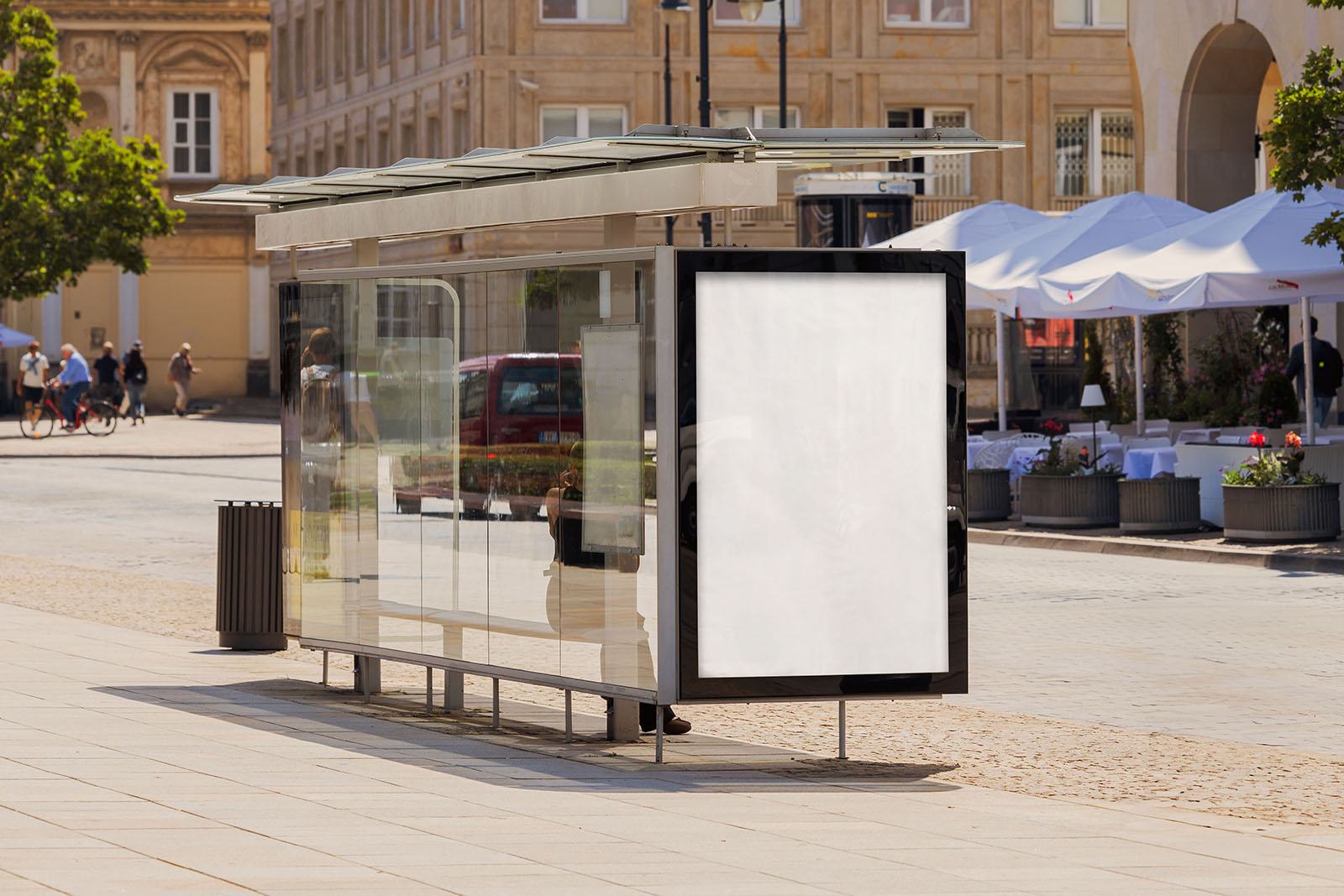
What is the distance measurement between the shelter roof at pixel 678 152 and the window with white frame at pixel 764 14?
43658 mm

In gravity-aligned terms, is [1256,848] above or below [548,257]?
below

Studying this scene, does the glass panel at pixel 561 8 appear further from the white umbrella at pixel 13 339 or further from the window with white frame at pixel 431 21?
the white umbrella at pixel 13 339

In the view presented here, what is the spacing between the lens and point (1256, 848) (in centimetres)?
756

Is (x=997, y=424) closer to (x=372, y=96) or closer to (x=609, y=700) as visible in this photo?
(x=609, y=700)

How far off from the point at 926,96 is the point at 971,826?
4779 cm

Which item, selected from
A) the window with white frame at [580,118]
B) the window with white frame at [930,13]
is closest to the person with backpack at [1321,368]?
the window with white frame at [580,118]

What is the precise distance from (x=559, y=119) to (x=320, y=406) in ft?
141

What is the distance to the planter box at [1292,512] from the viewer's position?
68.3ft

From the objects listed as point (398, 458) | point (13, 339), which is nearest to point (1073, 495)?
point (398, 458)

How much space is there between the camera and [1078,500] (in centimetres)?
2330

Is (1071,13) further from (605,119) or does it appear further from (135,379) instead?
(135,379)

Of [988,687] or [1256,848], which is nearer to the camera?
[1256,848]

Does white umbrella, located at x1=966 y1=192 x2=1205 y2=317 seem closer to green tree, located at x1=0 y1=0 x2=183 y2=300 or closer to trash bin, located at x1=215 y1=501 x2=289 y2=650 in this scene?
trash bin, located at x1=215 y1=501 x2=289 y2=650

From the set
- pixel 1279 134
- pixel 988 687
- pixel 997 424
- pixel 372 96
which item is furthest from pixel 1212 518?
pixel 372 96
